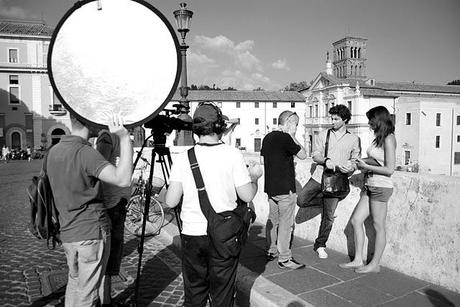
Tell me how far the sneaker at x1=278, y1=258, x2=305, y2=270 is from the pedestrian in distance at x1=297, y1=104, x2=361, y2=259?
472 mm

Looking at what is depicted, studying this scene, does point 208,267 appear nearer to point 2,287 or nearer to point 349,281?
point 349,281

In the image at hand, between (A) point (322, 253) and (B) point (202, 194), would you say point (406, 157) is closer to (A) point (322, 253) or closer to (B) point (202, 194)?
(A) point (322, 253)

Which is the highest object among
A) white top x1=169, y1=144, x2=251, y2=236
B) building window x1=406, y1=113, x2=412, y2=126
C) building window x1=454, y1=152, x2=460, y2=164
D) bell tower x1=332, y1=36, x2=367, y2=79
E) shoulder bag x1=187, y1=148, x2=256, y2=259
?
bell tower x1=332, y1=36, x2=367, y2=79

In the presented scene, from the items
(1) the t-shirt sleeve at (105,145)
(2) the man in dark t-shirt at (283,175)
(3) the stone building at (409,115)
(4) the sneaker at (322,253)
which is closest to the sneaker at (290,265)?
(2) the man in dark t-shirt at (283,175)

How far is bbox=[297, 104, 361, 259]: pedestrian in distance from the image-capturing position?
4.39 metres

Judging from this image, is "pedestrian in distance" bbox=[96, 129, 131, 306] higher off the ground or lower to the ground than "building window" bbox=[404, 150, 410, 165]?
higher

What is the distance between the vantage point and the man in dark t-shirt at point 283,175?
4.30 meters

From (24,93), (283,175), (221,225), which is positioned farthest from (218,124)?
(24,93)

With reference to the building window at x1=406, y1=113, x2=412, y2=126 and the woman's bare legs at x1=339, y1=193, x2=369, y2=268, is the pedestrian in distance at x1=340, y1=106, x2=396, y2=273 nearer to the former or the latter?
the woman's bare legs at x1=339, y1=193, x2=369, y2=268

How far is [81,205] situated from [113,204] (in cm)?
82

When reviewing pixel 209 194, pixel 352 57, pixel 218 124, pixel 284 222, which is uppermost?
pixel 352 57

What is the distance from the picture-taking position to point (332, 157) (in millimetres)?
4473

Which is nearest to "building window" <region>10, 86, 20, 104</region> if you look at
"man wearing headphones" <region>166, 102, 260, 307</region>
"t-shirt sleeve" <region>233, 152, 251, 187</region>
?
"man wearing headphones" <region>166, 102, 260, 307</region>

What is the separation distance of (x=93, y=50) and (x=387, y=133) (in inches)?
120
